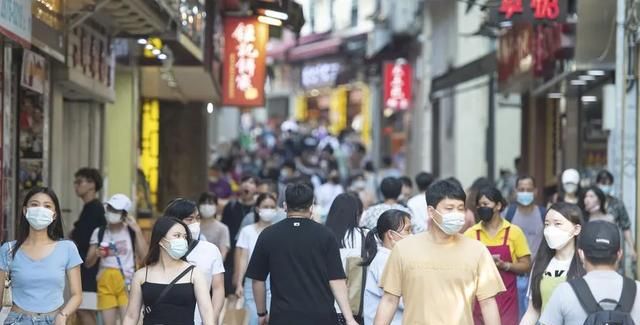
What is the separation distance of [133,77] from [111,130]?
2.83 ft

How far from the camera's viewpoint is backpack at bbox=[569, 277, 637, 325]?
296 inches

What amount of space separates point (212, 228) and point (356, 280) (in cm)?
396

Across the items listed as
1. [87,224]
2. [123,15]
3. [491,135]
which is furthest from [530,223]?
[491,135]

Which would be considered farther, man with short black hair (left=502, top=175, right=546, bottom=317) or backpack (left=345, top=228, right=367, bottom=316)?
man with short black hair (left=502, top=175, right=546, bottom=317)

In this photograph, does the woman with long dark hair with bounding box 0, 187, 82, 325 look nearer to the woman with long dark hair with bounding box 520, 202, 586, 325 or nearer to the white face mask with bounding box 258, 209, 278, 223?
the woman with long dark hair with bounding box 520, 202, 586, 325

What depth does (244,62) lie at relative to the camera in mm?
25078

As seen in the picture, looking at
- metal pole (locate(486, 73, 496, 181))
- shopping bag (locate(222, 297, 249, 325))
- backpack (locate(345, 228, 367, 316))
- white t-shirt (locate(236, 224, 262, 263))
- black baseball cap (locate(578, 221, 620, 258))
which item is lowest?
shopping bag (locate(222, 297, 249, 325))

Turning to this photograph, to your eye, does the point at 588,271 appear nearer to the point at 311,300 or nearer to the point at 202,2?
the point at 311,300

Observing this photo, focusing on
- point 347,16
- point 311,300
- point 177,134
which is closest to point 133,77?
point 177,134

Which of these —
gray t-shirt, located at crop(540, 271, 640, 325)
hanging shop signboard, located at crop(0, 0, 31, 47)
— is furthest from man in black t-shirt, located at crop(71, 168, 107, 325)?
gray t-shirt, located at crop(540, 271, 640, 325)

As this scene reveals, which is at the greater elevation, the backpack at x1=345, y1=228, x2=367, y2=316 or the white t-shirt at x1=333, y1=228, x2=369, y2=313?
the white t-shirt at x1=333, y1=228, x2=369, y2=313

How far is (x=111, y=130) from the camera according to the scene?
22.0 meters

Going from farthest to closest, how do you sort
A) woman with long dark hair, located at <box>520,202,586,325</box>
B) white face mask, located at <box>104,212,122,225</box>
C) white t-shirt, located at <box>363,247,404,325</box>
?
white face mask, located at <box>104,212,122,225</box>, white t-shirt, located at <box>363,247,404,325</box>, woman with long dark hair, located at <box>520,202,586,325</box>

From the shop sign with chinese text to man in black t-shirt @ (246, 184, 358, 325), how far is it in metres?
8.96
